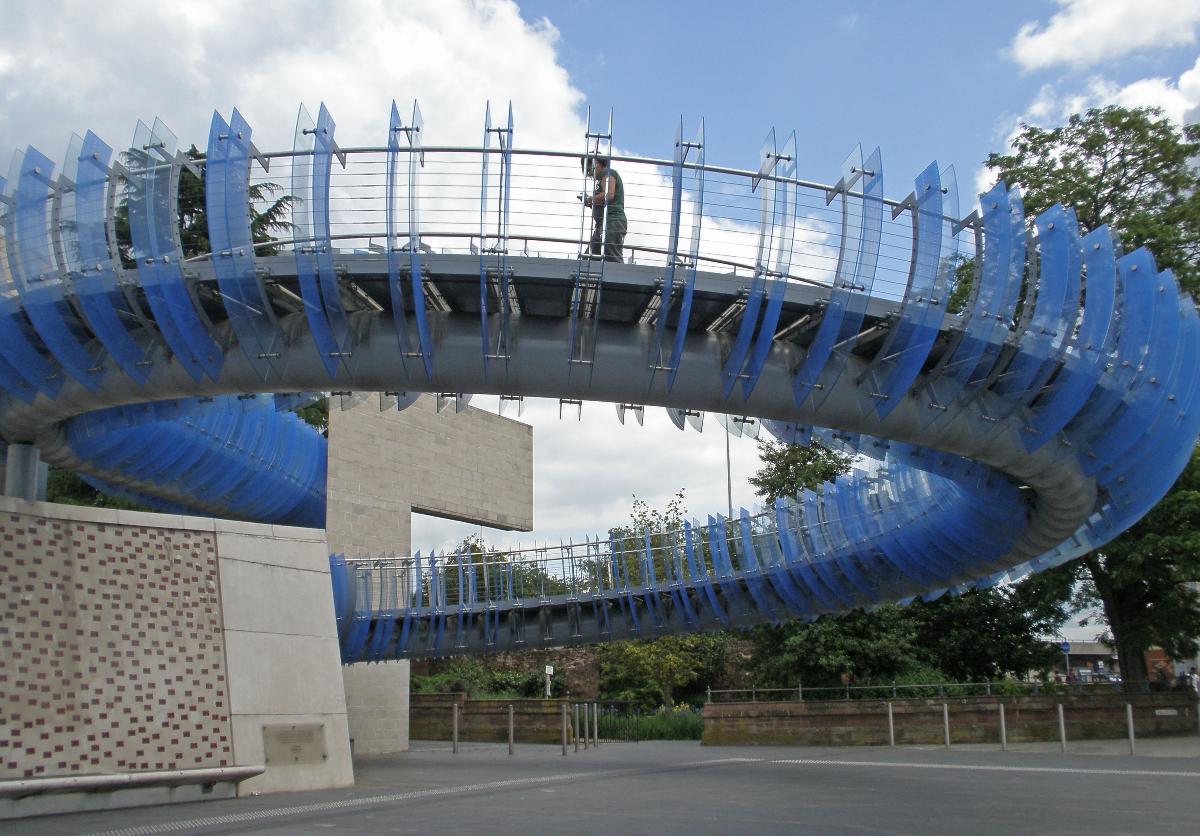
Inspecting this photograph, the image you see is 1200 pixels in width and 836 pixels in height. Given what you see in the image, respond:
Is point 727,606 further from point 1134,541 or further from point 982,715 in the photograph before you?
point 1134,541

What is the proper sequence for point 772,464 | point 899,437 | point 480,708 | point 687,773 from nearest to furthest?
point 899,437 < point 687,773 < point 480,708 < point 772,464

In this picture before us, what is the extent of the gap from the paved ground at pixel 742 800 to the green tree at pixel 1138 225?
5667 mm

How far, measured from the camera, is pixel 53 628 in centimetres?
1205

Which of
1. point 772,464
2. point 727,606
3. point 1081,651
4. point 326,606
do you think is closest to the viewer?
point 326,606

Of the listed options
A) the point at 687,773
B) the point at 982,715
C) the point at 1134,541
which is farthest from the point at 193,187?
the point at 1134,541

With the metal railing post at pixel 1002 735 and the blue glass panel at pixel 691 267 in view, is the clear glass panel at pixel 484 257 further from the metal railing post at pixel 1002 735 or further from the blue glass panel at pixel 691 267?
the metal railing post at pixel 1002 735

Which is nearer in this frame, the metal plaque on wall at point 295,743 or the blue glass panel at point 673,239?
the blue glass panel at point 673,239

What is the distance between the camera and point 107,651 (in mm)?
12305

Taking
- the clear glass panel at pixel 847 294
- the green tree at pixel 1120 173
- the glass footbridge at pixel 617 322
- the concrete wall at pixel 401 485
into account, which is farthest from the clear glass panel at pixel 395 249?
the green tree at pixel 1120 173

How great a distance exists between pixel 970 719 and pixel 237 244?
1771cm

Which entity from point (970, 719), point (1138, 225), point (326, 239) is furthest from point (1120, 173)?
point (326, 239)

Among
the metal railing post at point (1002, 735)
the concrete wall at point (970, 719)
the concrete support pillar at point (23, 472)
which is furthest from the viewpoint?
the concrete wall at point (970, 719)

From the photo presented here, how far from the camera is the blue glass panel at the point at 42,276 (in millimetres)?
12164

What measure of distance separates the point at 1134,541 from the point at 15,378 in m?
21.5
